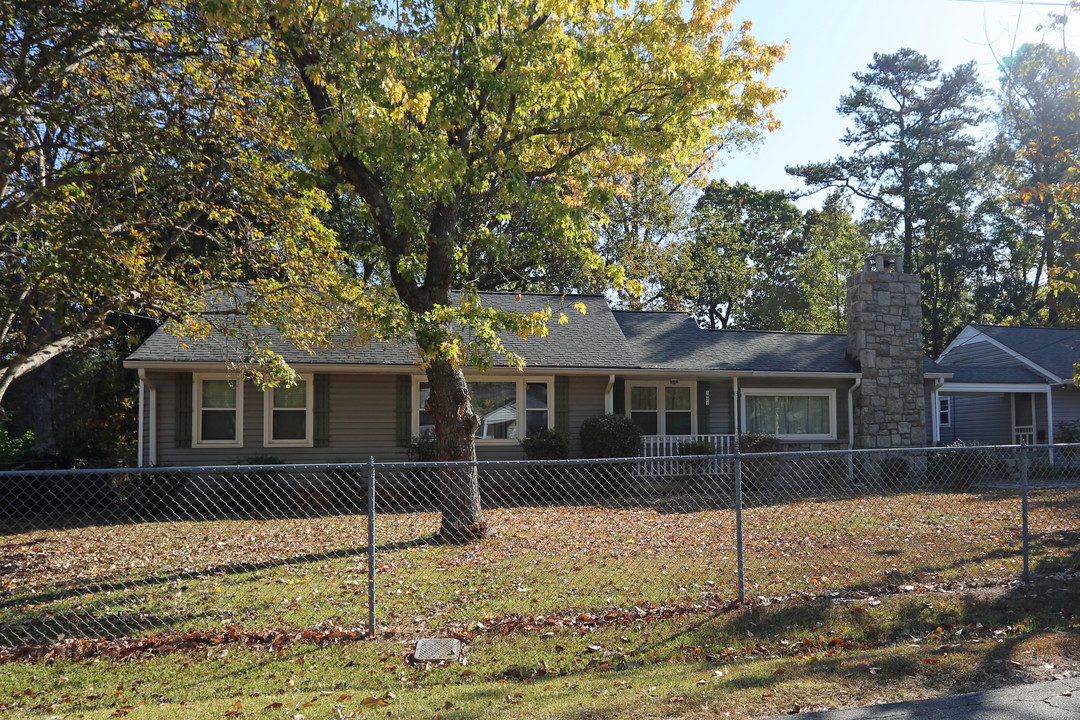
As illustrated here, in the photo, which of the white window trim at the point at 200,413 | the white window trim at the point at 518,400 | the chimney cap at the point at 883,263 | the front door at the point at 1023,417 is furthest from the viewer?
the front door at the point at 1023,417

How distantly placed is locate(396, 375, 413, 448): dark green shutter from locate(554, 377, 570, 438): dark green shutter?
128 inches

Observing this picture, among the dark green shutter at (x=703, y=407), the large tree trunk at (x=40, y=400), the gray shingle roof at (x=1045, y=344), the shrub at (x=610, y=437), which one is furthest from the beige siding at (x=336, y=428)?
the gray shingle roof at (x=1045, y=344)

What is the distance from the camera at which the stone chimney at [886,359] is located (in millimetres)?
19312

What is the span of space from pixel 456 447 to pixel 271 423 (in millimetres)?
7059

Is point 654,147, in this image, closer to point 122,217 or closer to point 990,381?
point 122,217

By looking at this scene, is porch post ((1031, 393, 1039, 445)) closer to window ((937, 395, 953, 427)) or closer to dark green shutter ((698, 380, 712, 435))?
window ((937, 395, 953, 427))

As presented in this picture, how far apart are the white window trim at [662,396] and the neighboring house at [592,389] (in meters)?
0.03

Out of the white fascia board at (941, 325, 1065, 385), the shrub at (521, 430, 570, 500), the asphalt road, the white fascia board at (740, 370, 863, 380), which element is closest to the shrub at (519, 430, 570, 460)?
the shrub at (521, 430, 570, 500)

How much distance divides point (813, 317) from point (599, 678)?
34193 millimetres

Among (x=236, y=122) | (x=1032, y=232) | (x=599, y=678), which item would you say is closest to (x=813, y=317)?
(x=1032, y=232)

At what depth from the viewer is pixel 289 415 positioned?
1636cm

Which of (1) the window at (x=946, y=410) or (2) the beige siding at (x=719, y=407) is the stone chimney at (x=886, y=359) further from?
(1) the window at (x=946, y=410)

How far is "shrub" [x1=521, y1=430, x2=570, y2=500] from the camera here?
53.3 feet

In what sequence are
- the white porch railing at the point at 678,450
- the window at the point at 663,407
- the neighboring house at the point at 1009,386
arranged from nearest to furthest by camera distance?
the white porch railing at the point at 678,450, the window at the point at 663,407, the neighboring house at the point at 1009,386
